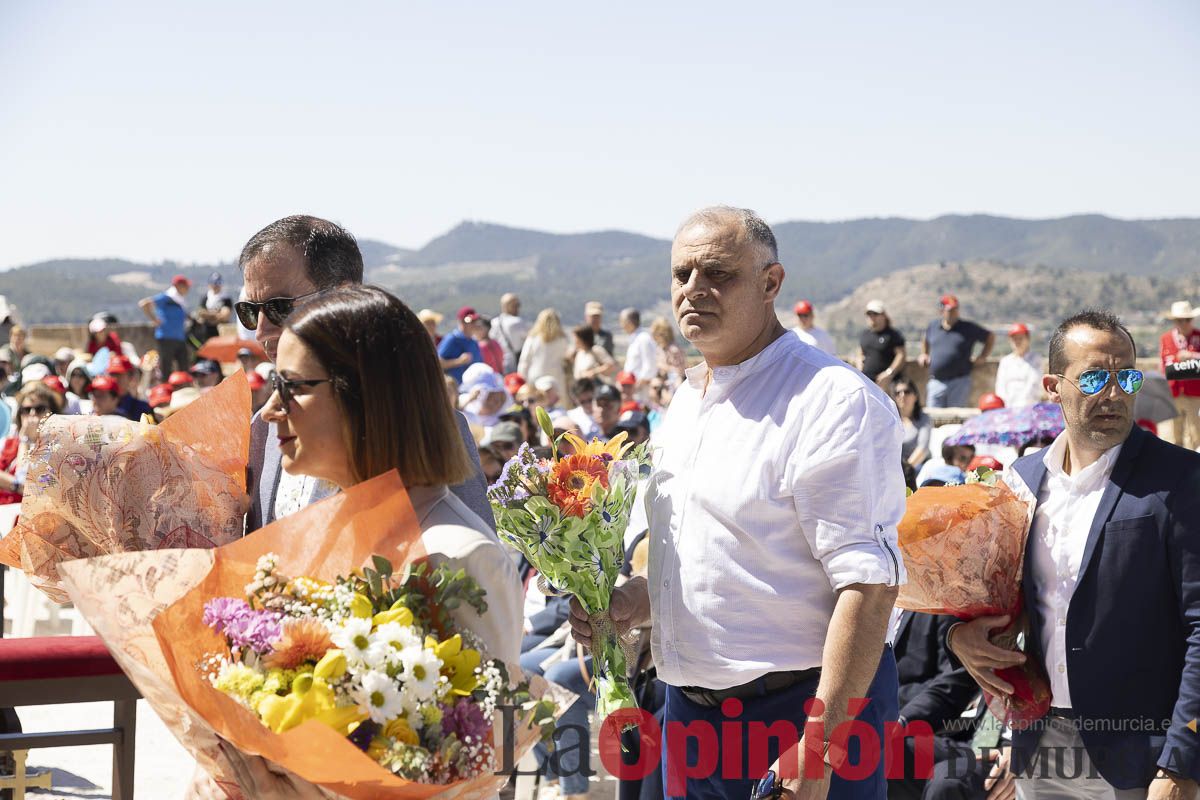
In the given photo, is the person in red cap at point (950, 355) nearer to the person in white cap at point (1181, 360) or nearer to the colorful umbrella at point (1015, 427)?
the person in white cap at point (1181, 360)

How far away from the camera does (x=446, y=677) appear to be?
2.14 metres

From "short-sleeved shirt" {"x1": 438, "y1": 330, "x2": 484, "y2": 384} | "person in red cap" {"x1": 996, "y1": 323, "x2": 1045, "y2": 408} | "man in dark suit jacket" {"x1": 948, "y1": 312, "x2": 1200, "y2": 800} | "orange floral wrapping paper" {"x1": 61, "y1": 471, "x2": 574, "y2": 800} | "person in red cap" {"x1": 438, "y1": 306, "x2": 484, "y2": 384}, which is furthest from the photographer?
"person in red cap" {"x1": 996, "y1": 323, "x2": 1045, "y2": 408}

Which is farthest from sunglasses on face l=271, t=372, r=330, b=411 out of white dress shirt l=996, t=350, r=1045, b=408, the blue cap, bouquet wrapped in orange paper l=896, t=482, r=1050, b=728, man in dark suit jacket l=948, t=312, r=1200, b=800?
white dress shirt l=996, t=350, r=1045, b=408

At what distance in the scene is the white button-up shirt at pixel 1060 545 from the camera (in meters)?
3.50

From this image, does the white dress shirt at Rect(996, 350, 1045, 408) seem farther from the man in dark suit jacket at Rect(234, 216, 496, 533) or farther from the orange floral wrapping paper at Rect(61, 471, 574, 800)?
the orange floral wrapping paper at Rect(61, 471, 574, 800)

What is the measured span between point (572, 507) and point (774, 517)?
21.7 inches

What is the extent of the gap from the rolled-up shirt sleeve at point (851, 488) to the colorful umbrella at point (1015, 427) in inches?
183

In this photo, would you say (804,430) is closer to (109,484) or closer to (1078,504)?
(1078,504)

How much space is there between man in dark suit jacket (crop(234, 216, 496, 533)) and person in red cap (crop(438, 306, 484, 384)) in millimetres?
9294

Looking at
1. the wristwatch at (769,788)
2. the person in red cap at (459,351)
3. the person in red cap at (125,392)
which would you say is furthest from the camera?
the person in red cap at (459,351)

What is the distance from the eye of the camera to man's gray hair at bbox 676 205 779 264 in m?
3.20

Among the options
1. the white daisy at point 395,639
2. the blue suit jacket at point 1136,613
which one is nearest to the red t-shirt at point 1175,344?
the blue suit jacket at point 1136,613

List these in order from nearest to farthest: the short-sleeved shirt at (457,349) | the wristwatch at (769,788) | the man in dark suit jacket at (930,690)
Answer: the wristwatch at (769,788) < the man in dark suit jacket at (930,690) < the short-sleeved shirt at (457,349)

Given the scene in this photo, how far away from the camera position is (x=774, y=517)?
297cm
